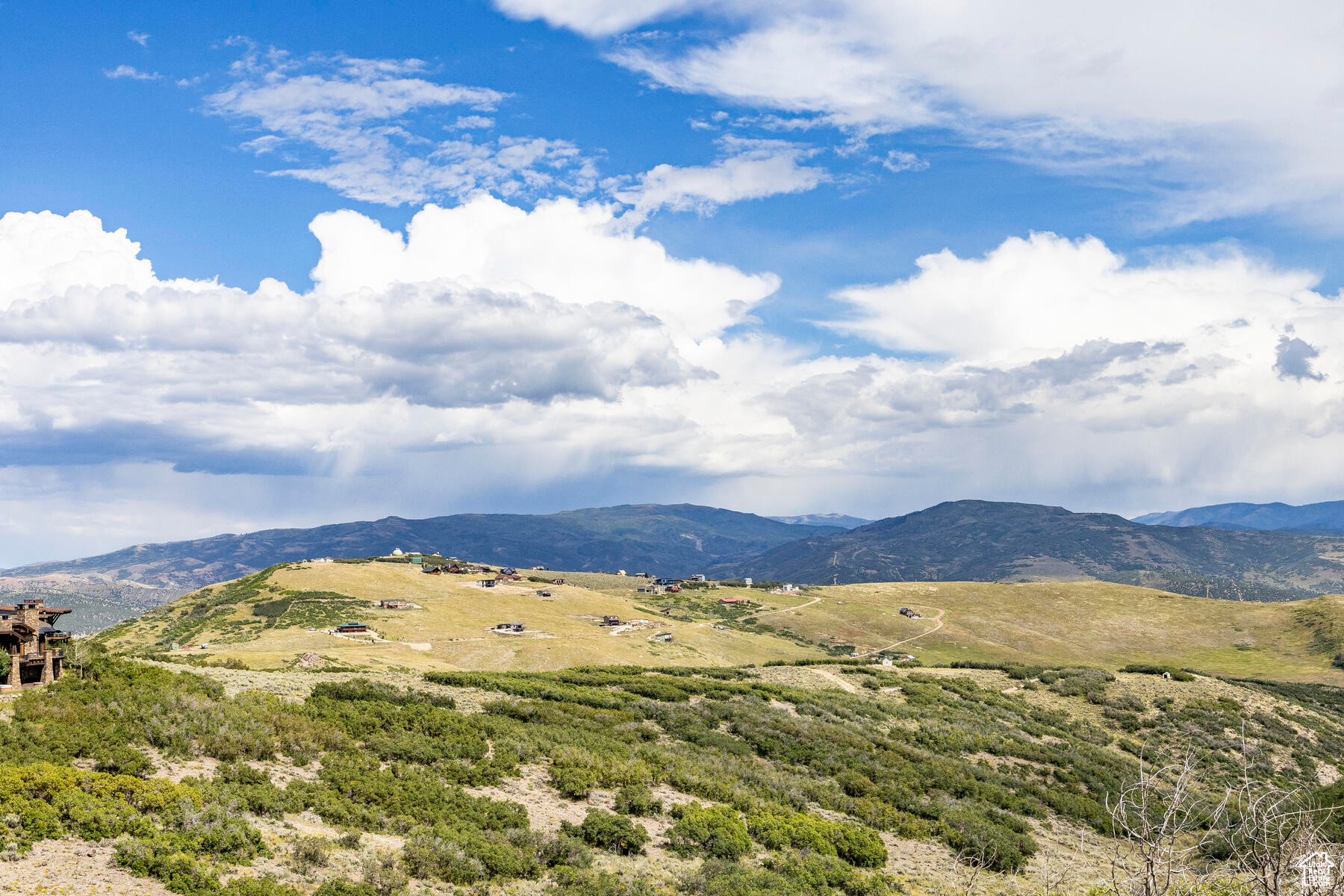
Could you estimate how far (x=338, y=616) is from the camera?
84625 millimetres

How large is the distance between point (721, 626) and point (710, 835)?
104 metres

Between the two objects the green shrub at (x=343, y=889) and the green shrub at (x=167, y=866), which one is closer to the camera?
the green shrub at (x=167, y=866)

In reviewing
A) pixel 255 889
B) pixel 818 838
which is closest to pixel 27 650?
pixel 255 889

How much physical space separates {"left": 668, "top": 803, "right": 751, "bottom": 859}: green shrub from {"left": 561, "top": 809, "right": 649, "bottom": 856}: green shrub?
1.13 metres

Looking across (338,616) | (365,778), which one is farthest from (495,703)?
(338,616)

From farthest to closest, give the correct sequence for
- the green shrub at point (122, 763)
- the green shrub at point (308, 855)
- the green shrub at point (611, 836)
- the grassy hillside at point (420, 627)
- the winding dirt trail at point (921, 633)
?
1. the winding dirt trail at point (921, 633)
2. the grassy hillside at point (420, 627)
3. the green shrub at point (611, 836)
4. the green shrub at point (122, 763)
5. the green shrub at point (308, 855)

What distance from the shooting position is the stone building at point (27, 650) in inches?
983

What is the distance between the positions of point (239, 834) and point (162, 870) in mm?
1877

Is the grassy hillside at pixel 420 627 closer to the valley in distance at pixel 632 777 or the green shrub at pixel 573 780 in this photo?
the valley in distance at pixel 632 777

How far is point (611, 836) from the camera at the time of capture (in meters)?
20.8

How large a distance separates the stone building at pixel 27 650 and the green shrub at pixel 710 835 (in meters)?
21.9

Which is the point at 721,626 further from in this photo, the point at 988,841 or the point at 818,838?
the point at 818,838

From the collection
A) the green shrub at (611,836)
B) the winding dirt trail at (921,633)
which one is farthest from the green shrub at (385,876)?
the winding dirt trail at (921,633)

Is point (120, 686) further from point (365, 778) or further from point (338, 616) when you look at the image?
point (338, 616)
